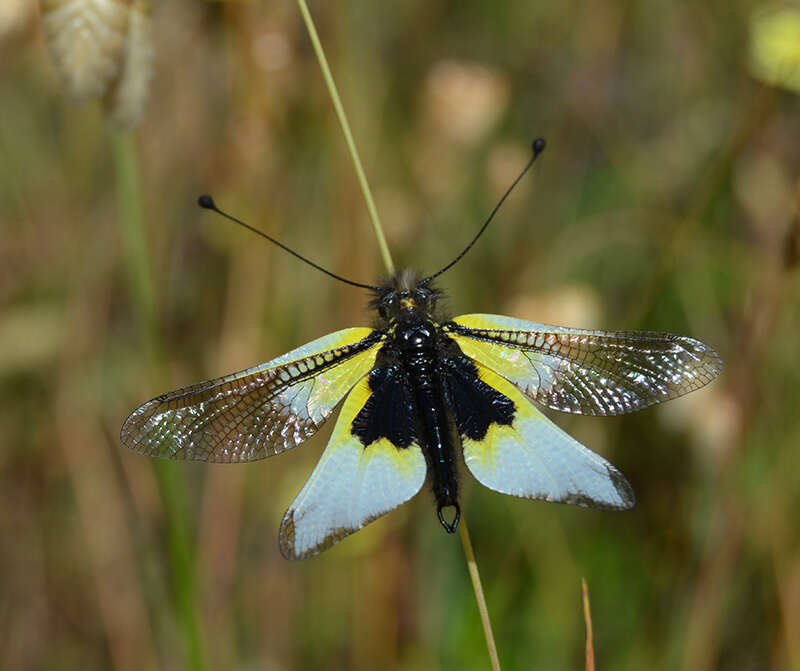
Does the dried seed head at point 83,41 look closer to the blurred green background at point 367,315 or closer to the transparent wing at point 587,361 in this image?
the blurred green background at point 367,315

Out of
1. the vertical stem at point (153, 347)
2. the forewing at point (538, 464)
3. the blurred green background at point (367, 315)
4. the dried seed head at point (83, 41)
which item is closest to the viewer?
the forewing at point (538, 464)

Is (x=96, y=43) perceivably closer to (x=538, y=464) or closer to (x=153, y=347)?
(x=153, y=347)

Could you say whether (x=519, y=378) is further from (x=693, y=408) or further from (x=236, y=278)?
(x=236, y=278)

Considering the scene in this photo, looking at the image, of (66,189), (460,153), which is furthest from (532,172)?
(66,189)

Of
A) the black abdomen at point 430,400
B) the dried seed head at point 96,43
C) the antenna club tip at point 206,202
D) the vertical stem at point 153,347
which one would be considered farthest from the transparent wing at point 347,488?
the dried seed head at point 96,43

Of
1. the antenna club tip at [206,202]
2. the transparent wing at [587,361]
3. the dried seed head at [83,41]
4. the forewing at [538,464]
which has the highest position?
the dried seed head at [83,41]
